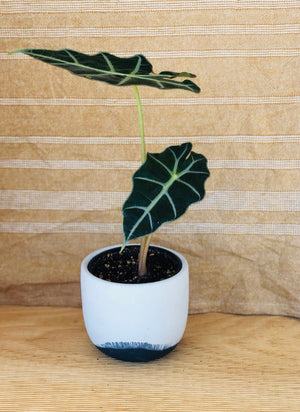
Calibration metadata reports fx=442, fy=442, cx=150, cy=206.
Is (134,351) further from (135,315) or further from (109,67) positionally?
(109,67)

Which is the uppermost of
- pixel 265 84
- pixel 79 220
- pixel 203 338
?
pixel 265 84

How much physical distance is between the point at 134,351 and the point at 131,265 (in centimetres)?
15

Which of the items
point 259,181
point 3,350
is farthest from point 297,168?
point 3,350

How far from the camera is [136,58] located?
2.05 ft

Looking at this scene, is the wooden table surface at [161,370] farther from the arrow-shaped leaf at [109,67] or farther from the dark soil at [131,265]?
the arrow-shaped leaf at [109,67]

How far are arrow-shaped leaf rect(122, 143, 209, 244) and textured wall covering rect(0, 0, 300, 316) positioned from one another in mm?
211

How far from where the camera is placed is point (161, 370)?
75cm

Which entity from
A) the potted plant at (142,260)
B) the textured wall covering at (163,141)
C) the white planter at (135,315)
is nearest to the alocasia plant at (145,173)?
the potted plant at (142,260)

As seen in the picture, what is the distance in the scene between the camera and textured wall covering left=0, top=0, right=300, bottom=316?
2.86 ft

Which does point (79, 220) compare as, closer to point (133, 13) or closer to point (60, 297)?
point (60, 297)

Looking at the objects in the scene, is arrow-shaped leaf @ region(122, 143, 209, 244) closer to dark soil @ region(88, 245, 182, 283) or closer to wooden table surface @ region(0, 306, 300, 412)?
dark soil @ region(88, 245, 182, 283)

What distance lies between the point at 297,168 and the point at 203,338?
1.27 ft

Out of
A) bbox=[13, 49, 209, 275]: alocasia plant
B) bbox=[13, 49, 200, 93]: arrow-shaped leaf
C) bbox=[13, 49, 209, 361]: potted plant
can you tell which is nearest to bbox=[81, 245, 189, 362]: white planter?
bbox=[13, 49, 209, 361]: potted plant

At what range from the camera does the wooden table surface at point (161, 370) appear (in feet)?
2.20
